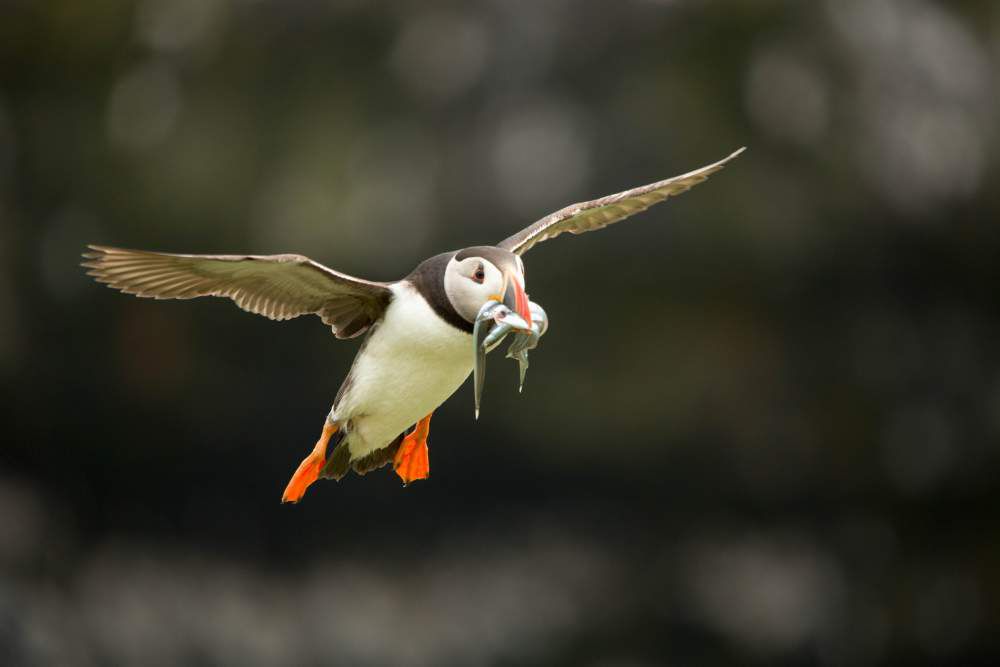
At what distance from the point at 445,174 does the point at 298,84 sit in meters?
0.88

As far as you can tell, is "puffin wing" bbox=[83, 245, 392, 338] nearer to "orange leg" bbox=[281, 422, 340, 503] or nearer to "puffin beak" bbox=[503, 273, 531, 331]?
"orange leg" bbox=[281, 422, 340, 503]

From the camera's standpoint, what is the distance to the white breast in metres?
2.88

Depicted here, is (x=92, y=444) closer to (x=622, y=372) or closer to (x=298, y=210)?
(x=298, y=210)

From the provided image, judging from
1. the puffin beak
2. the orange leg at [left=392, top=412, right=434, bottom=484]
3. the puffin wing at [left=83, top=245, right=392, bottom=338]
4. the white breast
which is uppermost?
the puffin wing at [left=83, top=245, right=392, bottom=338]

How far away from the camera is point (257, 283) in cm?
311

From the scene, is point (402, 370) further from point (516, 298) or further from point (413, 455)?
point (516, 298)

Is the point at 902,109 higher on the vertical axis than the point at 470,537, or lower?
higher

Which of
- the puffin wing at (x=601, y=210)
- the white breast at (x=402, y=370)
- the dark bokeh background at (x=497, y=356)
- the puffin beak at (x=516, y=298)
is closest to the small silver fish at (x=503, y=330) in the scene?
the puffin beak at (x=516, y=298)

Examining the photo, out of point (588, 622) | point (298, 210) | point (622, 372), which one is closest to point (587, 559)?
point (588, 622)

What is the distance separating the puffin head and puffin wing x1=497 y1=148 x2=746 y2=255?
0.50 metres

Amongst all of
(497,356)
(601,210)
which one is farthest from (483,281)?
(497,356)

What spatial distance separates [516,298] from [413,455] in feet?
3.24

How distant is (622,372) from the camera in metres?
6.72

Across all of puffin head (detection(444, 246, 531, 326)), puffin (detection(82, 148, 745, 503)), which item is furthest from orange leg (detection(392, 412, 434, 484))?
puffin head (detection(444, 246, 531, 326))
